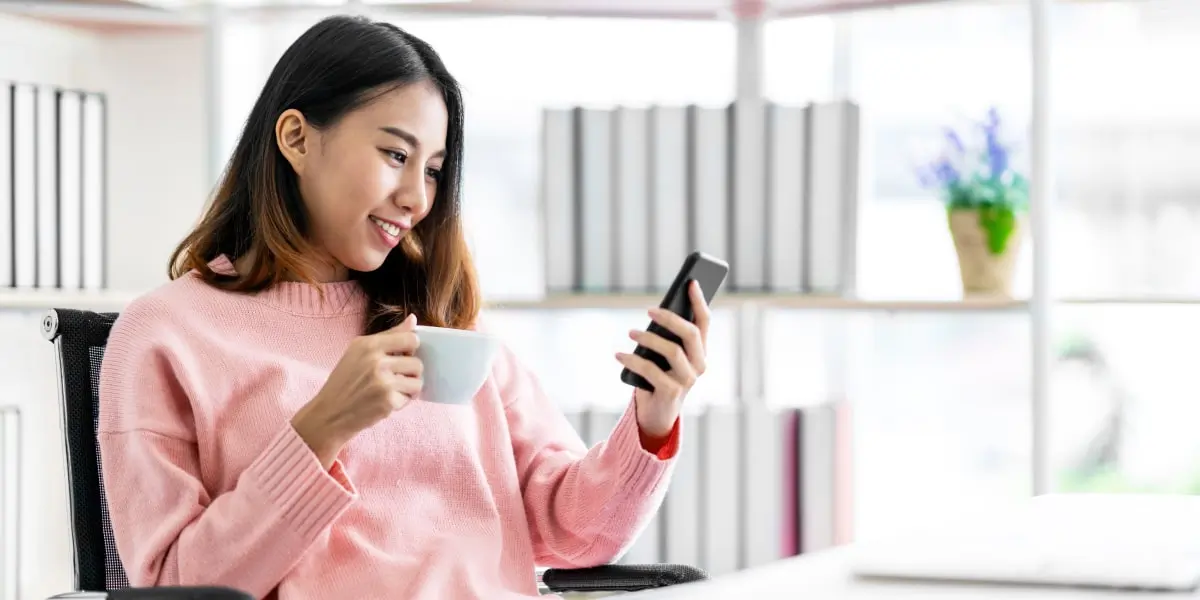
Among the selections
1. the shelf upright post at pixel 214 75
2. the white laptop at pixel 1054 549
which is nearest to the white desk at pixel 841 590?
the white laptop at pixel 1054 549

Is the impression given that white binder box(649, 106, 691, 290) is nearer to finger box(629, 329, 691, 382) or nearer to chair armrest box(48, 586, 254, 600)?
finger box(629, 329, 691, 382)

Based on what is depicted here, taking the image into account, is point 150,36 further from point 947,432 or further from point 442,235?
point 947,432

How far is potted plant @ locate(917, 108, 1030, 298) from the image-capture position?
199 cm

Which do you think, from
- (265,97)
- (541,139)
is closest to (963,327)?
(541,139)

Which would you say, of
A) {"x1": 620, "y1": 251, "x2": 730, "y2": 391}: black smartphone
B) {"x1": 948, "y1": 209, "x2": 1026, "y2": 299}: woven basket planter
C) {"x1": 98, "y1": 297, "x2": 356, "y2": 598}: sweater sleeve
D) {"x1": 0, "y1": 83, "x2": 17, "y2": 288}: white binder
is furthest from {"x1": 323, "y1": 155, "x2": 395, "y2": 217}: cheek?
{"x1": 948, "y1": 209, "x2": 1026, "y2": 299}: woven basket planter

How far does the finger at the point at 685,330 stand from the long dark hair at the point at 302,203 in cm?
36

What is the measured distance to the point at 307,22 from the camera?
2189 millimetres

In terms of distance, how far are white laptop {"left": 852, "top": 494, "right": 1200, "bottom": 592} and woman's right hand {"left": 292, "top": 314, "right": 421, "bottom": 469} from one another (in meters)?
0.43

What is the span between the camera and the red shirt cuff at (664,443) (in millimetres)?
1375

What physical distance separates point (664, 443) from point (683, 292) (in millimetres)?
210

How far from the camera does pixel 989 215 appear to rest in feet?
6.52

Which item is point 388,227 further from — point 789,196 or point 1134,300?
point 1134,300

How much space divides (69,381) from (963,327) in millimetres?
1550

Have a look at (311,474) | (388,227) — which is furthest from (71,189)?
(311,474)
